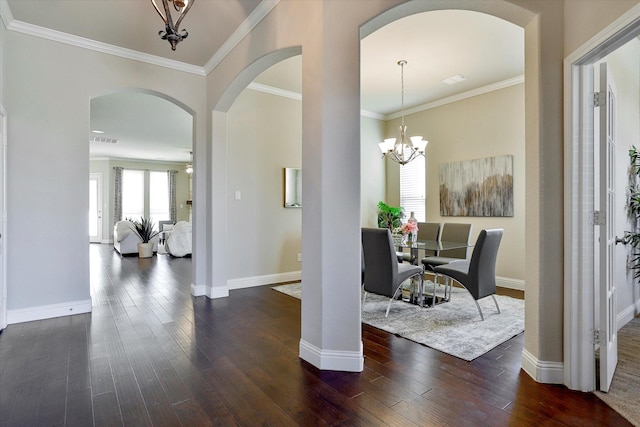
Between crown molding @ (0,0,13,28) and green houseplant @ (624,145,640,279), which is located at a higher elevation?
crown molding @ (0,0,13,28)

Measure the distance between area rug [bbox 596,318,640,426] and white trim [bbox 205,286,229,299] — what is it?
3.69 meters

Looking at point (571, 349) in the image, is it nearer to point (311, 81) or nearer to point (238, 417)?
point (238, 417)

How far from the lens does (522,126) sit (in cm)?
459

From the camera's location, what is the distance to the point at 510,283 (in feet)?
15.5

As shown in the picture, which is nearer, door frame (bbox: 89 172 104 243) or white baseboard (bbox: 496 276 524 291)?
white baseboard (bbox: 496 276 524 291)

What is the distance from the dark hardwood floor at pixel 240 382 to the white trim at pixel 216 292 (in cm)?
80

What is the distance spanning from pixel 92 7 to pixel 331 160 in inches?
107

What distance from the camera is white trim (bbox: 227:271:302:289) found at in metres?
4.68

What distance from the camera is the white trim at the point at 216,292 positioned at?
416cm

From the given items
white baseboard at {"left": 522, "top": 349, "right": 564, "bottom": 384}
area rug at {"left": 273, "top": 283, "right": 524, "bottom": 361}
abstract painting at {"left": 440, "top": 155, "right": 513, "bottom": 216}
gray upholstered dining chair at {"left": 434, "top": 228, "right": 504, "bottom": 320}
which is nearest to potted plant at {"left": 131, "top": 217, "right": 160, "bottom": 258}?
area rug at {"left": 273, "top": 283, "right": 524, "bottom": 361}

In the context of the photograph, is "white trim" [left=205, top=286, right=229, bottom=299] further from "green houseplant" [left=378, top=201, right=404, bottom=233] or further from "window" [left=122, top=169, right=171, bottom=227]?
"window" [left=122, top=169, right=171, bottom=227]

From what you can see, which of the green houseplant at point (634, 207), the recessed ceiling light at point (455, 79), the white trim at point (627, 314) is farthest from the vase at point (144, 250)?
the green houseplant at point (634, 207)

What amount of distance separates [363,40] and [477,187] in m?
2.86

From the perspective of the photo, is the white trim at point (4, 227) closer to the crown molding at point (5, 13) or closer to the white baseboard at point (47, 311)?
the white baseboard at point (47, 311)
